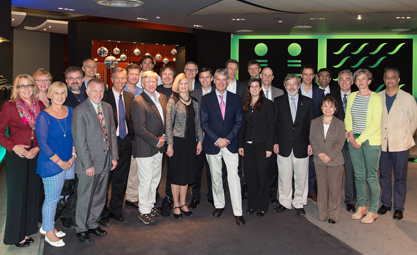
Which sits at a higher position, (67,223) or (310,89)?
(310,89)

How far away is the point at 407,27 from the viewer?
10.7 meters

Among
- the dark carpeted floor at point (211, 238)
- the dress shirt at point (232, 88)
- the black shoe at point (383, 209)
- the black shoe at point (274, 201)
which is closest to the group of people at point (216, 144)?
the black shoe at point (383, 209)

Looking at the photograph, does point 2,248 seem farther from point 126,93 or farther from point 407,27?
point 407,27

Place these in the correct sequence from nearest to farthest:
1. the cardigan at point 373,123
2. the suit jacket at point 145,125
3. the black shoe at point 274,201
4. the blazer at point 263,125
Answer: the suit jacket at point 145,125 → the cardigan at point 373,123 → the blazer at point 263,125 → the black shoe at point 274,201

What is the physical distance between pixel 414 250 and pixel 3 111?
4.39 metres

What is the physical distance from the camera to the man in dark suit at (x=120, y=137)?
4.11 metres

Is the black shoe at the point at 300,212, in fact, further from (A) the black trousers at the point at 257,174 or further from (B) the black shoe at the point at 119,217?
(B) the black shoe at the point at 119,217

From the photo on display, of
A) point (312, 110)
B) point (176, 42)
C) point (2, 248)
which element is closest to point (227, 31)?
point (176, 42)

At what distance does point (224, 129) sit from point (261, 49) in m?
9.08

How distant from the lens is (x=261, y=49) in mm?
12625

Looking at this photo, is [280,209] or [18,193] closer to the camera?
[18,193]

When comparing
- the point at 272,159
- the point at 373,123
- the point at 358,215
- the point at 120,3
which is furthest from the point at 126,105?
the point at 120,3

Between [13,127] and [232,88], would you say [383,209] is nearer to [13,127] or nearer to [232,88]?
[232,88]

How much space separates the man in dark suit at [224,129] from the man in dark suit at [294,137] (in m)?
0.59
